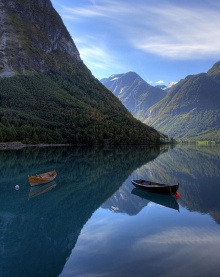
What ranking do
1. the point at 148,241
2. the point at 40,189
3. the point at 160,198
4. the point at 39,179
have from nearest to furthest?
1. the point at 148,241
2. the point at 160,198
3. the point at 40,189
4. the point at 39,179

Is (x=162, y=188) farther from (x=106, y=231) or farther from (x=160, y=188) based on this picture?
(x=106, y=231)

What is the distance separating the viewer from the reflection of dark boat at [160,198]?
45.4 meters

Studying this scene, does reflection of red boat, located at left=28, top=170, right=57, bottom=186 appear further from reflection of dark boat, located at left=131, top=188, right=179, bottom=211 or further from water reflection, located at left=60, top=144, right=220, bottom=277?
reflection of dark boat, located at left=131, top=188, right=179, bottom=211

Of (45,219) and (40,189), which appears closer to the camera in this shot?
(45,219)

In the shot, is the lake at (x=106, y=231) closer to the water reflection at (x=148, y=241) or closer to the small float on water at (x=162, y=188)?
the water reflection at (x=148, y=241)

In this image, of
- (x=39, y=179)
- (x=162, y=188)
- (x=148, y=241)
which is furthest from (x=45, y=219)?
(x=39, y=179)

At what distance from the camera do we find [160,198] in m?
50.0

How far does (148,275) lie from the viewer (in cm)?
2123

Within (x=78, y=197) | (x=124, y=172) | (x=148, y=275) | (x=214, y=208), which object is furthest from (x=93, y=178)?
(x=148, y=275)

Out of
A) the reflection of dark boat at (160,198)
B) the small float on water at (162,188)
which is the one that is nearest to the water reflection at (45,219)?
the reflection of dark boat at (160,198)

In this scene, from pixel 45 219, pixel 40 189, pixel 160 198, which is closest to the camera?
pixel 45 219

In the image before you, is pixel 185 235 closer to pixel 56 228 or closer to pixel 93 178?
pixel 56 228

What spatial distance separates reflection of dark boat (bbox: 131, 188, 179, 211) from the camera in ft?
149

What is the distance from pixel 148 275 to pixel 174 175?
5587cm
